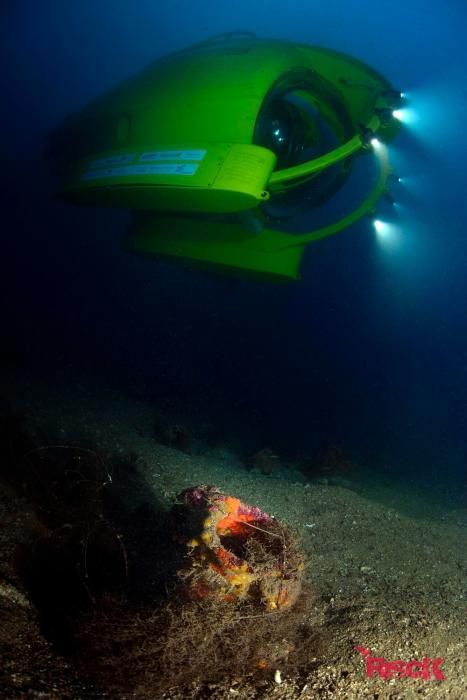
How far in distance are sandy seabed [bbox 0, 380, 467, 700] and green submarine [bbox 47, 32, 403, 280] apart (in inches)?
115

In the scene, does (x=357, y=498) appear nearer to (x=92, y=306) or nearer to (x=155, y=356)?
(x=155, y=356)

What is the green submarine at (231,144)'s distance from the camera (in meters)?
4.38

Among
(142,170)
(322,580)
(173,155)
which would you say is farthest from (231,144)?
(322,580)

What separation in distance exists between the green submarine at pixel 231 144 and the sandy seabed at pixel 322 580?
2.93 metres

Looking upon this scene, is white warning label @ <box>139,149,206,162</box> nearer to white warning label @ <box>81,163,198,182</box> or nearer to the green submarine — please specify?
the green submarine

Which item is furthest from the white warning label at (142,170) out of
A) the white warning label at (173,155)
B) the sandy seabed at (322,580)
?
the sandy seabed at (322,580)

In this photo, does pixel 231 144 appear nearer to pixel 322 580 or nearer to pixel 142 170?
pixel 142 170

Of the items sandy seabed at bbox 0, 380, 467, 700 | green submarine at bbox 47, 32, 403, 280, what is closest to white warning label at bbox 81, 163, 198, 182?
green submarine at bbox 47, 32, 403, 280

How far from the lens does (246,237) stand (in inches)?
235

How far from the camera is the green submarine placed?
438 centimetres

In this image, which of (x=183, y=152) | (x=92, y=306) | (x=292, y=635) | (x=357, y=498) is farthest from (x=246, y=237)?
(x=92, y=306)

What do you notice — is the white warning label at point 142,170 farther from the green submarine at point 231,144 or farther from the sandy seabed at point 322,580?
the sandy seabed at point 322,580

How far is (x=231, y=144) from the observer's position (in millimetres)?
4332

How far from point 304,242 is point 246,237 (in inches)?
34.6
